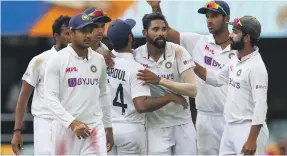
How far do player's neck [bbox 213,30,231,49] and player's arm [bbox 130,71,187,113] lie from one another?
1.18m

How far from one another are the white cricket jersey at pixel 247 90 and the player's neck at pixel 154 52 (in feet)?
2.66

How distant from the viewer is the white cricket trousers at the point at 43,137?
12.4 m

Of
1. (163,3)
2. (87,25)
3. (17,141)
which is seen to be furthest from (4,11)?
(87,25)

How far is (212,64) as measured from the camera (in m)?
12.9

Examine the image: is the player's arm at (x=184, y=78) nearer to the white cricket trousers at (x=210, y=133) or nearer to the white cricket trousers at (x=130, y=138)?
the white cricket trousers at (x=130, y=138)

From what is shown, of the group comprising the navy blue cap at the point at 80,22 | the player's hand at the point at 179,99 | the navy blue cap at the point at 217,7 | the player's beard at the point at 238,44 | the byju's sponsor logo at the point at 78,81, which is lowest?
the player's hand at the point at 179,99

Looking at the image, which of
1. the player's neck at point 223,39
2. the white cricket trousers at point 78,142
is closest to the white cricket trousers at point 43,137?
the white cricket trousers at point 78,142

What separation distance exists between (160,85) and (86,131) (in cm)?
154

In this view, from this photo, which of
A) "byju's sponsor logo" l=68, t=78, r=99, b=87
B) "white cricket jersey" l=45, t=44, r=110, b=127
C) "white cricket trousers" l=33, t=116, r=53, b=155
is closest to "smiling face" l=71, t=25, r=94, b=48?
"white cricket jersey" l=45, t=44, r=110, b=127

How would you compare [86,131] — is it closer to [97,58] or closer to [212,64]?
[97,58]

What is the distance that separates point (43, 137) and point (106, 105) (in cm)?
128

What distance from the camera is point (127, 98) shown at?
40.1ft

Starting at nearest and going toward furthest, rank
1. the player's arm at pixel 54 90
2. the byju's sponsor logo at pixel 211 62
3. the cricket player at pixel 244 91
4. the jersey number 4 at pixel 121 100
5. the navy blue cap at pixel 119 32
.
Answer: the player's arm at pixel 54 90
the cricket player at pixel 244 91
the navy blue cap at pixel 119 32
the jersey number 4 at pixel 121 100
the byju's sponsor logo at pixel 211 62

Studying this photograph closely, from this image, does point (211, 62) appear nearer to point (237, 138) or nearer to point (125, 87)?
point (125, 87)
